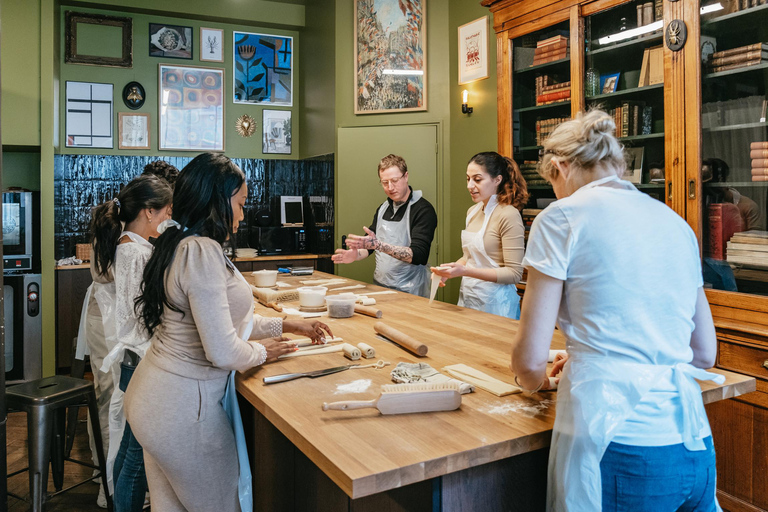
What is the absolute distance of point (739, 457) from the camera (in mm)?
2557

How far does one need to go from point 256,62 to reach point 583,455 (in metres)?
6.03

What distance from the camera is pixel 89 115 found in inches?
227

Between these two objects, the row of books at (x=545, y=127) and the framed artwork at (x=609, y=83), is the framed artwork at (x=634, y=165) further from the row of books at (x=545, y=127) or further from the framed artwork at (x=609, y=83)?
the row of books at (x=545, y=127)

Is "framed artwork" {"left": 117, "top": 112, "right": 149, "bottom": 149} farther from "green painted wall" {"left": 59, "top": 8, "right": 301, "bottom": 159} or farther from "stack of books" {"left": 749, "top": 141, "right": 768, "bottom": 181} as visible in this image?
"stack of books" {"left": 749, "top": 141, "right": 768, "bottom": 181}

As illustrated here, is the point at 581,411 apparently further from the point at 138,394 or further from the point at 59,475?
the point at 59,475

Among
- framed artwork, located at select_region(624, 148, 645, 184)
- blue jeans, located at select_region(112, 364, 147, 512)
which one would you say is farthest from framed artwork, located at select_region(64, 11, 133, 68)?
framed artwork, located at select_region(624, 148, 645, 184)

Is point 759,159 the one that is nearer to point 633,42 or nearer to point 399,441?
point 633,42

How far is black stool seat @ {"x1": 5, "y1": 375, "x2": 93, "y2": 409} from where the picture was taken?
2535 mm

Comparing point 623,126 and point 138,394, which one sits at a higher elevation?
point 623,126

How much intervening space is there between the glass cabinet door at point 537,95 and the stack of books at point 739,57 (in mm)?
1009

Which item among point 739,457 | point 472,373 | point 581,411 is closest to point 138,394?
point 472,373

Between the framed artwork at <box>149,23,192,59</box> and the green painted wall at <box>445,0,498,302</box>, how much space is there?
2.79m

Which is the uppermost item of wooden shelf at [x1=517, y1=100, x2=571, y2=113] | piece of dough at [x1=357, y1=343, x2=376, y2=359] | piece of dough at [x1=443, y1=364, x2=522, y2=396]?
wooden shelf at [x1=517, y1=100, x2=571, y2=113]

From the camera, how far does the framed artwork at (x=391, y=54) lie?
5.52 meters
